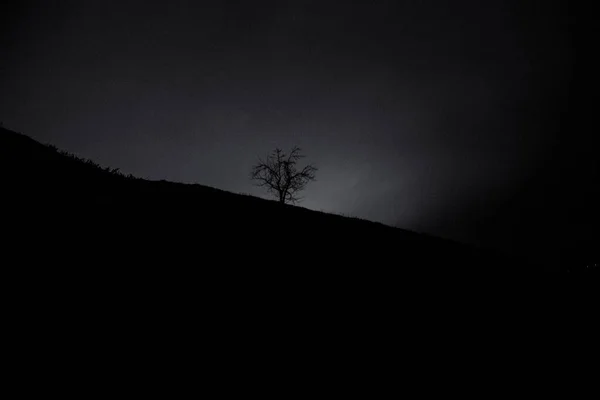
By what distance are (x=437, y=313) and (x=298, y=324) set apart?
446 centimetres

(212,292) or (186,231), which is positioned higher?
(186,231)

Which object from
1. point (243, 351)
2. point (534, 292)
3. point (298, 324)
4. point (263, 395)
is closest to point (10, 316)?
point (243, 351)

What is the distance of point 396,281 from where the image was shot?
983 centimetres

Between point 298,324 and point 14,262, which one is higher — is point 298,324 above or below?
below

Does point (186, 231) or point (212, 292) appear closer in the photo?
point (212, 292)

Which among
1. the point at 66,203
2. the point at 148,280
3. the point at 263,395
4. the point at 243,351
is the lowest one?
the point at 263,395

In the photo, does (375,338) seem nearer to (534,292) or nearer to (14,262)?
(14,262)

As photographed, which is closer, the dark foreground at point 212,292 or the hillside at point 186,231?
the dark foreground at point 212,292

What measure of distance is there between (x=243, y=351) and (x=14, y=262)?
15.7ft

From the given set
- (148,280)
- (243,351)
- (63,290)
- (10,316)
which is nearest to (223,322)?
(243,351)

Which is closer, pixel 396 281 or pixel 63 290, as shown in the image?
pixel 63 290

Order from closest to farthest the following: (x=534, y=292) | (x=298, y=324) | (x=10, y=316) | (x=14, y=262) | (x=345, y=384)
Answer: (x=10, y=316) → (x=345, y=384) → (x=14, y=262) → (x=298, y=324) → (x=534, y=292)

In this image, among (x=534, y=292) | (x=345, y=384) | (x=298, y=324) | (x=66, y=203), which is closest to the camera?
(x=345, y=384)

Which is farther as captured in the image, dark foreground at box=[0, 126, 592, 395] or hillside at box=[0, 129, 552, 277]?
hillside at box=[0, 129, 552, 277]
